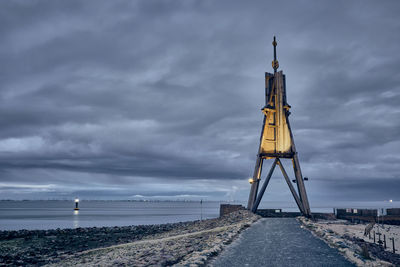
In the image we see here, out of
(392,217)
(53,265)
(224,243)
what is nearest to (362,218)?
(392,217)

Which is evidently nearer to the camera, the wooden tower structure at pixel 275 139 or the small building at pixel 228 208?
the wooden tower structure at pixel 275 139

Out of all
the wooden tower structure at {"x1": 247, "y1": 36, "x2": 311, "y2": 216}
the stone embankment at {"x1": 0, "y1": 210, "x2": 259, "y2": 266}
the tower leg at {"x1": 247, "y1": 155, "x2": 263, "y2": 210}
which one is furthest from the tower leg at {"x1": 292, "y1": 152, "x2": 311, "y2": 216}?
the stone embankment at {"x1": 0, "y1": 210, "x2": 259, "y2": 266}

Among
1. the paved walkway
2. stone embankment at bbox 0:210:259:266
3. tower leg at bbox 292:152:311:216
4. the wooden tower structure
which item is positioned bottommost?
stone embankment at bbox 0:210:259:266

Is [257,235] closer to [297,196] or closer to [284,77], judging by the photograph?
[297,196]

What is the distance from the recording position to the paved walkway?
11.4 meters

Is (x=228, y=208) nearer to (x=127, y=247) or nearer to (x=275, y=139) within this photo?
(x=275, y=139)

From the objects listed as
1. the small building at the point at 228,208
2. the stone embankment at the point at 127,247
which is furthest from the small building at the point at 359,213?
the stone embankment at the point at 127,247

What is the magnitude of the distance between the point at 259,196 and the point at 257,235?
594 inches

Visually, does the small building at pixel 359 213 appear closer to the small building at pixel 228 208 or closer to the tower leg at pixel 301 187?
the small building at pixel 228 208

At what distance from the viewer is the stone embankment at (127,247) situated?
1597 cm

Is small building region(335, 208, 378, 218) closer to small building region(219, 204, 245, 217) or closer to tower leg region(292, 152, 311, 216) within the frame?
small building region(219, 204, 245, 217)

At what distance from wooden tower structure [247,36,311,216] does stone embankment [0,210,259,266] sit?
3.58m

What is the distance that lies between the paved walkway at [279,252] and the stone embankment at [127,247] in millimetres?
764

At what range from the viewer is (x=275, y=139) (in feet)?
109
